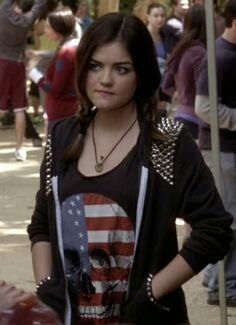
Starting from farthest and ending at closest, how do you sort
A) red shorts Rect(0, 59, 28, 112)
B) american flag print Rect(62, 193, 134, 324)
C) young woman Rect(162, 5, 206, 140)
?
red shorts Rect(0, 59, 28, 112) → young woman Rect(162, 5, 206, 140) → american flag print Rect(62, 193, 134, 324)

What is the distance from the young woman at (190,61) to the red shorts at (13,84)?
16.6 ft

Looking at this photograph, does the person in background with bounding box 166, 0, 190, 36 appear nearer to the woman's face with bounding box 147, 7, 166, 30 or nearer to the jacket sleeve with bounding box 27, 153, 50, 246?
the woman's face with bounding box 147, 7, 166, 30

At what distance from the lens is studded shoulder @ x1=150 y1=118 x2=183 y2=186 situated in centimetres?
318

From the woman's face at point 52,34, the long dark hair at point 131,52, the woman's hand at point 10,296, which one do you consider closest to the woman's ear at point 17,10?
the woman's face at point 52,34

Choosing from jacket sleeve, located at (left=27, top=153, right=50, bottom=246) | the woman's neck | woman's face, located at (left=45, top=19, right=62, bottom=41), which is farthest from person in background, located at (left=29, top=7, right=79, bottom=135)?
the woman's neck

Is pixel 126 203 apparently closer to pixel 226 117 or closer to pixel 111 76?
pixel 111 76

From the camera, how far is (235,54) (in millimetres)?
6406

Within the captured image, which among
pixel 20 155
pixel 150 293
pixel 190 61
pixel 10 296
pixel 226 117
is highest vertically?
pixel 10 296

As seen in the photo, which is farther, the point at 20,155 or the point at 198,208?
the point at 20,155

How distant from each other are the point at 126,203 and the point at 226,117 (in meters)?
3.25

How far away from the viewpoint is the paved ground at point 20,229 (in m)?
6.96

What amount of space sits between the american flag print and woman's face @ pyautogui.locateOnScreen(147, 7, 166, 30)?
A: 11686 millimetres

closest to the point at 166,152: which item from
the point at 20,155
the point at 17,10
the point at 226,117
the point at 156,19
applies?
the point at 226,117

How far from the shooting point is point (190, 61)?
26.6 ft
